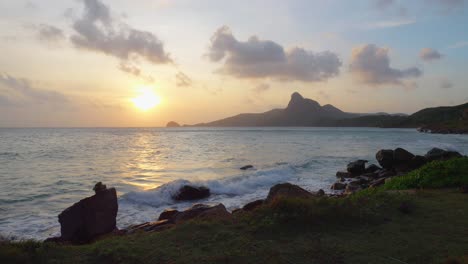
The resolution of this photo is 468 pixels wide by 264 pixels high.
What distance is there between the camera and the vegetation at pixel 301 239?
5.43 meters

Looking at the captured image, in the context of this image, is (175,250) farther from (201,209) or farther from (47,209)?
(47,209)

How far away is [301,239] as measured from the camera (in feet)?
20.6

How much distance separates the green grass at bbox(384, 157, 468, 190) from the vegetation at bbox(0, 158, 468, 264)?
348cm

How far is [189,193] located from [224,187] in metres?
2.86

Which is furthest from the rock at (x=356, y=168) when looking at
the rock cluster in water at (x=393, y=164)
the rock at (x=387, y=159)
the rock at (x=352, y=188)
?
the rock at (x=352, y=188)

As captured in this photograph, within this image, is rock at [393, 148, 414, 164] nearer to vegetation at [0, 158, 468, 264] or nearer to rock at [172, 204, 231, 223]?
vegetation at [0, 158, 468, 264]

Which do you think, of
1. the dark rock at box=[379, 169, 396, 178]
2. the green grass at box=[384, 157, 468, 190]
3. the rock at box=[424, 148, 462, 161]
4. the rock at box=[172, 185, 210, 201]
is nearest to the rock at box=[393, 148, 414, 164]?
the rock at box=[424, 148, 462, 161]

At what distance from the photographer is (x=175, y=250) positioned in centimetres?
579

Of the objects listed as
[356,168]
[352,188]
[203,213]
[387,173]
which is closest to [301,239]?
[203,213]

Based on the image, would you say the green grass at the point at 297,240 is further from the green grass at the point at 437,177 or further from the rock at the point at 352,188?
the rock at the point at 352,188

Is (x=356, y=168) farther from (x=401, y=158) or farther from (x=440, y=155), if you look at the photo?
(x=440, y=155)

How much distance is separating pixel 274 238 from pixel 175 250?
1813mm

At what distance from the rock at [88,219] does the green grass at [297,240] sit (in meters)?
4.11

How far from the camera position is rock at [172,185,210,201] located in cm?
1680
